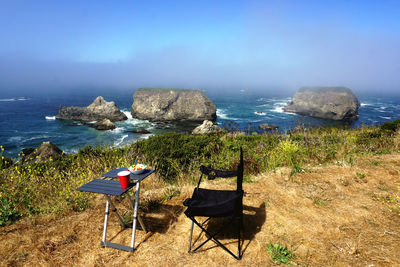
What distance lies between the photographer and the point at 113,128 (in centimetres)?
4231

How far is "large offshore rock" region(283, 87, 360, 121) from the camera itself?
54.8 m

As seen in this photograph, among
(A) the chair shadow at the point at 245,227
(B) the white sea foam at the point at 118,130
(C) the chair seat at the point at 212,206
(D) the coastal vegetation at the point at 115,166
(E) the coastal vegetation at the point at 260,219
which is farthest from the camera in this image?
(B) the white sea foam at the point at 118,130

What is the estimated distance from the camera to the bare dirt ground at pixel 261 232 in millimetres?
3049

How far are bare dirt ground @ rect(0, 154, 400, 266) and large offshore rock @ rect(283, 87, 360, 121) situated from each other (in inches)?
2359

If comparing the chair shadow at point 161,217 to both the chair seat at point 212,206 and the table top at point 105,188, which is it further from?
the table top at point 105,188

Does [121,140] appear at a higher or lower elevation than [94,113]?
lower

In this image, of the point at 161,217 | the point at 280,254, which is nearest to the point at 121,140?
the point at 161,217

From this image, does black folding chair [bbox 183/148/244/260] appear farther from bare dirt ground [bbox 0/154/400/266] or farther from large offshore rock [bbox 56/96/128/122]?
large offshore rock [bbox 56/96/128/122]

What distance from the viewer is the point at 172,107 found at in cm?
5281

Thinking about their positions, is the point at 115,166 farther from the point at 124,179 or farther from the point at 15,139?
the point at 15,139

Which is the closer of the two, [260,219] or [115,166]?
[260,219]

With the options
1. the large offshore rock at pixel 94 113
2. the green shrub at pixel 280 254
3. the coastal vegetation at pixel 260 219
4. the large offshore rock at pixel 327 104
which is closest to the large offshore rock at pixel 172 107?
the large offshore rock at pixel 94 113

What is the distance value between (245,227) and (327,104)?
210ft

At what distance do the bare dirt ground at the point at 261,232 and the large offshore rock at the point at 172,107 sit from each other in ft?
154
